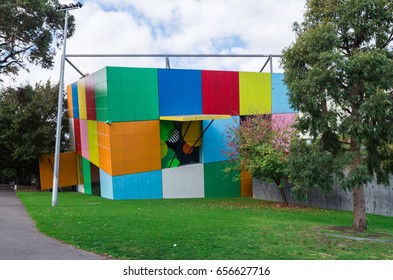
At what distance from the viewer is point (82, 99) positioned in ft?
92.5

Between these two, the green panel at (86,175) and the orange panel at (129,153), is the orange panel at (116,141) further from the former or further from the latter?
the green panel at (86,175)

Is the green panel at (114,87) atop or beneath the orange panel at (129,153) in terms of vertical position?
atop

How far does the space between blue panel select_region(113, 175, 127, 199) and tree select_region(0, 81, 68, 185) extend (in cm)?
1164

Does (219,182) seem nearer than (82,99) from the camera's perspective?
Yes

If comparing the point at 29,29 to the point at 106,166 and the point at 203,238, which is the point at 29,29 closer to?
the point at 106,166

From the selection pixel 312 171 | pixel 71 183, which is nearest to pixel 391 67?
pixel 312 171

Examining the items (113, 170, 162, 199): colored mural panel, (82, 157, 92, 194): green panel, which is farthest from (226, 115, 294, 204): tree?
(82, 157, 92, 194): green panel

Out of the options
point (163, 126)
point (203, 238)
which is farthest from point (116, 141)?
point (203, 238)

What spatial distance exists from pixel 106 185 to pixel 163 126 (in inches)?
189

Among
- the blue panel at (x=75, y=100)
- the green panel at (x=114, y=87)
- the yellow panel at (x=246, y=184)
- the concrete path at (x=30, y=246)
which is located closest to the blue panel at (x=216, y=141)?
the yellow panel at (x=246, y=184)

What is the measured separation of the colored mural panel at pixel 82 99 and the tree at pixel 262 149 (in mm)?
11469

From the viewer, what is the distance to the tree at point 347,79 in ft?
34.0

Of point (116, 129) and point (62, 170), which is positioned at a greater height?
point (116, 129)

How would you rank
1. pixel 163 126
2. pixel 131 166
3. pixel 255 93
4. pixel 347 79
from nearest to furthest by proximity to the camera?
pixel 347 79 → pixel 131 166 → pixel 163 126 → pixel 255 93
